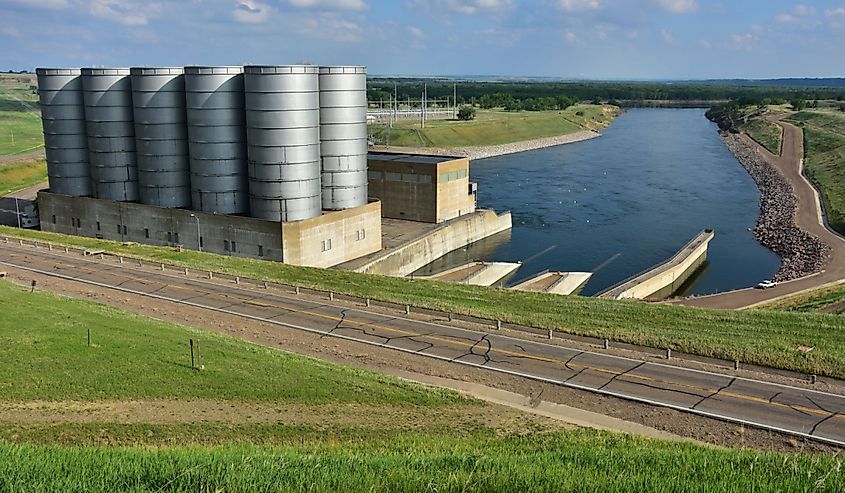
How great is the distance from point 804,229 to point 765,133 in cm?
9207

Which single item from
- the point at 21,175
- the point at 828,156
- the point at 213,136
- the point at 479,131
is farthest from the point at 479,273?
the point at 479,131

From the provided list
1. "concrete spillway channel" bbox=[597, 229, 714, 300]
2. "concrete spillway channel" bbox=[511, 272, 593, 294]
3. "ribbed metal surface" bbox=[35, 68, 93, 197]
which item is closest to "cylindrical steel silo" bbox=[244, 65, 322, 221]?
"concrete spillway channel" bbox=[511, 272, 593, 294]

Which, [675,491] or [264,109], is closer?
[675,491]

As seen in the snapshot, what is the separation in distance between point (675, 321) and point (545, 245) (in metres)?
37.1

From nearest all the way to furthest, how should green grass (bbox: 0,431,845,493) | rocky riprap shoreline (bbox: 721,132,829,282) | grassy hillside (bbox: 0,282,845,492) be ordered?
green grass (bbox: 0,431,845,493)
grassy hillside (bbox: 0,282,845,492)
rocky riprap shoreline (bbox: 721,132,829,282)

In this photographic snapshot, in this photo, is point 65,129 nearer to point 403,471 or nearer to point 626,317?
point 626,317

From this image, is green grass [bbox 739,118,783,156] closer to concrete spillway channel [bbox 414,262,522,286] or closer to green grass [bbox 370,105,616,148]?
green grass [bbox 370,105,616,148]

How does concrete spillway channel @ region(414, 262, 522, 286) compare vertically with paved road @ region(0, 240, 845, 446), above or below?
below

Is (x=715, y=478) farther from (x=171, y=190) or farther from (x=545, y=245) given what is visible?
(x=545, y=245)

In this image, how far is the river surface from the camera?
62.8 meters

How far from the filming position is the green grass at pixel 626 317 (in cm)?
2697

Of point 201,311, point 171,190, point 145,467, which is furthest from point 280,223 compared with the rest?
point 145,467

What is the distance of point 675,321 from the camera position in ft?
106

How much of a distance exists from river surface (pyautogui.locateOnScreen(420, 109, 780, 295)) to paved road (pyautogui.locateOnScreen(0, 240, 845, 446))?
87.1 ft
